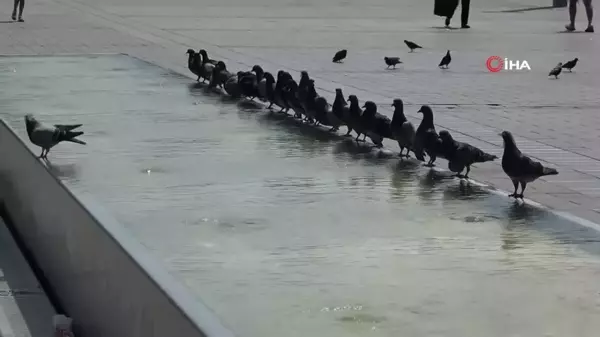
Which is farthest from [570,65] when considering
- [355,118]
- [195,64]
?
[355,118]

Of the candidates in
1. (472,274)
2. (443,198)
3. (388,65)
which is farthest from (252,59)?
(472,274)

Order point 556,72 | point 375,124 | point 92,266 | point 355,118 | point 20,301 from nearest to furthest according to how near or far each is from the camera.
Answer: point 92,266 → point 20,301 → point 375,124 → point 355,118 → point 556,72

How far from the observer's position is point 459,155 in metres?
6.21

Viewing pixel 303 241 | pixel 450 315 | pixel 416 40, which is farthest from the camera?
pixel 416 40

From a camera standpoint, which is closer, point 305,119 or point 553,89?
point 305,119

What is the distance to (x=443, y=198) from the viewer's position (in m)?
5.71

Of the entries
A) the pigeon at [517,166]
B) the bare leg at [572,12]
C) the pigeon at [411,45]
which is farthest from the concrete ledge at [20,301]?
the bare leg at [572,12]

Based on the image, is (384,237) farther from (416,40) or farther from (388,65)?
(416,40)

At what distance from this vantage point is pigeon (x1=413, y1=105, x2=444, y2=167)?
6383mm

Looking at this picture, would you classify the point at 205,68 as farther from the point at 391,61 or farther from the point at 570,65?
the point at 570,65

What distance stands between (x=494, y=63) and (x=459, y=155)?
10.4 metres

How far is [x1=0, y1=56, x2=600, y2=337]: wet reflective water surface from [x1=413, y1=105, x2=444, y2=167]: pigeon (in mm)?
104

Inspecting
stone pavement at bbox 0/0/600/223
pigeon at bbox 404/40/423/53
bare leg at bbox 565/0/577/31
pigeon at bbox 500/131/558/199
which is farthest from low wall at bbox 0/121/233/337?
bare leg at bbox 565/0/577/31

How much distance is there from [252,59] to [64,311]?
10.3 meters
